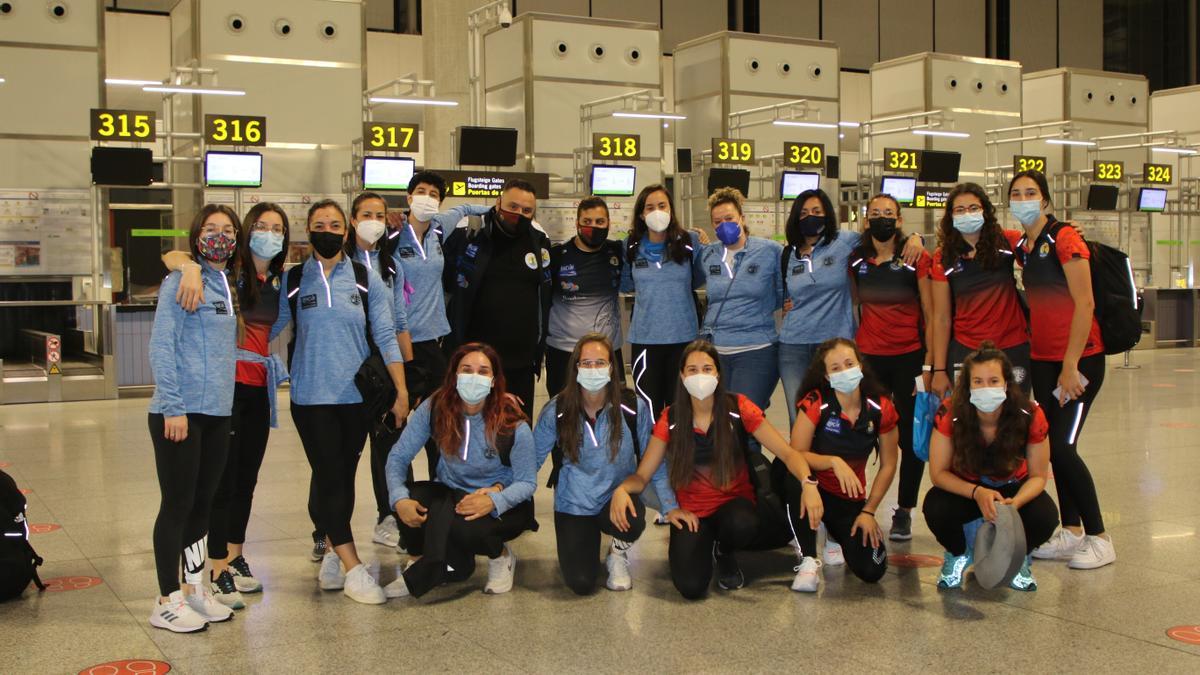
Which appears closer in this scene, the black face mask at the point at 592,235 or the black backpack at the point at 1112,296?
the black backpack at the point at 1112,296

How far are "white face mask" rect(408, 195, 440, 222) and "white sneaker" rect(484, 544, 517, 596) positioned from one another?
1603mm

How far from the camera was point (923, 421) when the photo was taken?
5301 millimetres

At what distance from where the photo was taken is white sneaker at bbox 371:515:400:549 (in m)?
5.74

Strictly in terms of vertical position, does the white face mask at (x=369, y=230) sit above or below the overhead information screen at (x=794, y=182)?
below

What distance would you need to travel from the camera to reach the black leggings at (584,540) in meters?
4.77

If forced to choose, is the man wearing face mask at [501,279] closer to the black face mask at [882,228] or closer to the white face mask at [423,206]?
the white face mask at [423,206]

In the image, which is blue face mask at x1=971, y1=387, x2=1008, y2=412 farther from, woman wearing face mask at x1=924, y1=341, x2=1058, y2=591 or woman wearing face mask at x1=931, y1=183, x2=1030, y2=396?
woman wearing face mask at x1=931, y1=183, x2=1030, y2=396

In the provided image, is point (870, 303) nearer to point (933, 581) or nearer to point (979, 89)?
point (933, 581)

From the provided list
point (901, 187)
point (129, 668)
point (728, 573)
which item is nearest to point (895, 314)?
point (728, 573)

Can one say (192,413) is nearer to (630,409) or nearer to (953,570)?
(630,409)

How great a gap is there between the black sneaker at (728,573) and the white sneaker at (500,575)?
2.75 feet

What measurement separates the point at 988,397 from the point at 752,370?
134cm

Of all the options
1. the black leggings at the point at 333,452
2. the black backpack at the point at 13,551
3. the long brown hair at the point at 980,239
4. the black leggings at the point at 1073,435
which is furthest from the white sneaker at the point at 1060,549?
the black backpack at the point at 13,551

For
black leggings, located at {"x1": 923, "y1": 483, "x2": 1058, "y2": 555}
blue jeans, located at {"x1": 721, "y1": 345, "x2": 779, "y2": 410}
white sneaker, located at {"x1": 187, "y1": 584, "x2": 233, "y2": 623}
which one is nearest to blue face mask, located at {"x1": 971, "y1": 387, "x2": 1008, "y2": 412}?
black leggings, located at {"x1": 923, "y1": 483, "x2": 1058, "y2": 555}
